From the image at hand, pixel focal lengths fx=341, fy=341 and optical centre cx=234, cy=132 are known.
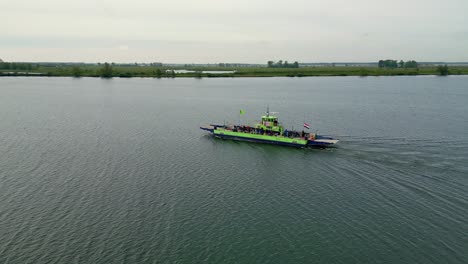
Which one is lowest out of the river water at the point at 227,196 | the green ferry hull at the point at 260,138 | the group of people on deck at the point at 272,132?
the river water at the point at 227,196

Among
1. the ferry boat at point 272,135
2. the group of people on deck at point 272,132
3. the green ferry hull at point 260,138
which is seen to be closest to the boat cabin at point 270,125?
the ferry boat at point 272,135

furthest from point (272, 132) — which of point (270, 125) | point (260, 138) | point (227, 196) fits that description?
point (227, 196)

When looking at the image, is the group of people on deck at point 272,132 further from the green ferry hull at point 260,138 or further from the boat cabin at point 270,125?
the green ferry hull at point 260,138

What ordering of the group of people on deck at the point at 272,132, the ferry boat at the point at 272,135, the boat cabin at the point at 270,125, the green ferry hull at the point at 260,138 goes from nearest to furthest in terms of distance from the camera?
the ferry boat at the point at 272,135
the green ferry hull at the point at 260,138
the group of people on deck at the point at 272,132
the boat cabin at the point at 270,125

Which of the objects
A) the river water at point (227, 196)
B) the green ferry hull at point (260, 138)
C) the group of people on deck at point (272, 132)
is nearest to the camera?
the river water at point (227, 196)

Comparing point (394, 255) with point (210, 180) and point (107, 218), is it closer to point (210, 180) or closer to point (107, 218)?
point (210, 180)

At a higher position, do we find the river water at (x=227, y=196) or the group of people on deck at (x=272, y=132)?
the group of people on deck at (x=272, y=132)

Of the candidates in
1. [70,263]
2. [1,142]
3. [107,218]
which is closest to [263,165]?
[107,218]

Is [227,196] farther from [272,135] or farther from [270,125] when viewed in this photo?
[270,125]
